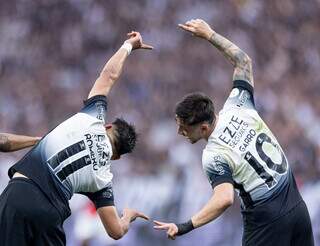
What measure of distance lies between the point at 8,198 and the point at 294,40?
674 centimetres

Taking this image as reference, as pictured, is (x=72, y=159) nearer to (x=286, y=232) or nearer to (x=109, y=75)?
(x=109, y=75)

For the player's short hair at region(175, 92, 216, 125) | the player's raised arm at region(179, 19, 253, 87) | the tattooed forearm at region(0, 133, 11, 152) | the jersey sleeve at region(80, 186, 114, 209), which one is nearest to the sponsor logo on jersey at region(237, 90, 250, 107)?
the player's raised arm at region(179, 19, 253, 87)

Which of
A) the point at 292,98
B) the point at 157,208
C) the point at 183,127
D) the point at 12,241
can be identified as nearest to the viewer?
the point at 12,241

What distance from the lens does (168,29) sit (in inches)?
468

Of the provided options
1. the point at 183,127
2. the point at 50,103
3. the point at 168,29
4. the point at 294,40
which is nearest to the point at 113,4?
the point at 168,29

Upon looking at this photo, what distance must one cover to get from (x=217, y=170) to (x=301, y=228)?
0.79 m

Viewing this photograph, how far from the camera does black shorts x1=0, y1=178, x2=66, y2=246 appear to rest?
614 centimetres

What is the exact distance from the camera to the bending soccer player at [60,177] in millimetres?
6168

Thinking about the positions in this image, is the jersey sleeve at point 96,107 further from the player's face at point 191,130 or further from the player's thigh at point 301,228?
the player's thigh at point 301,228

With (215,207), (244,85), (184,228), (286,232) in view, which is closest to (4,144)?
(184,228)

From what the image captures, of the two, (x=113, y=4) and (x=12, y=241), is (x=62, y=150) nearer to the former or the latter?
(x=12, y=241)

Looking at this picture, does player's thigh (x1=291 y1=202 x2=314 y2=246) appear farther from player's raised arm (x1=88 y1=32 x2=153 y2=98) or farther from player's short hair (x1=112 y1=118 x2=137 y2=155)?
player's raised arm (x1=88 y1=32 x2=153 y2=98)

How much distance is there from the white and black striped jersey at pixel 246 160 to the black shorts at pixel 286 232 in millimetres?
179

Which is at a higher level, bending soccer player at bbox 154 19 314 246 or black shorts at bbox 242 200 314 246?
bending soccer player at bbox 154 19 314 246
